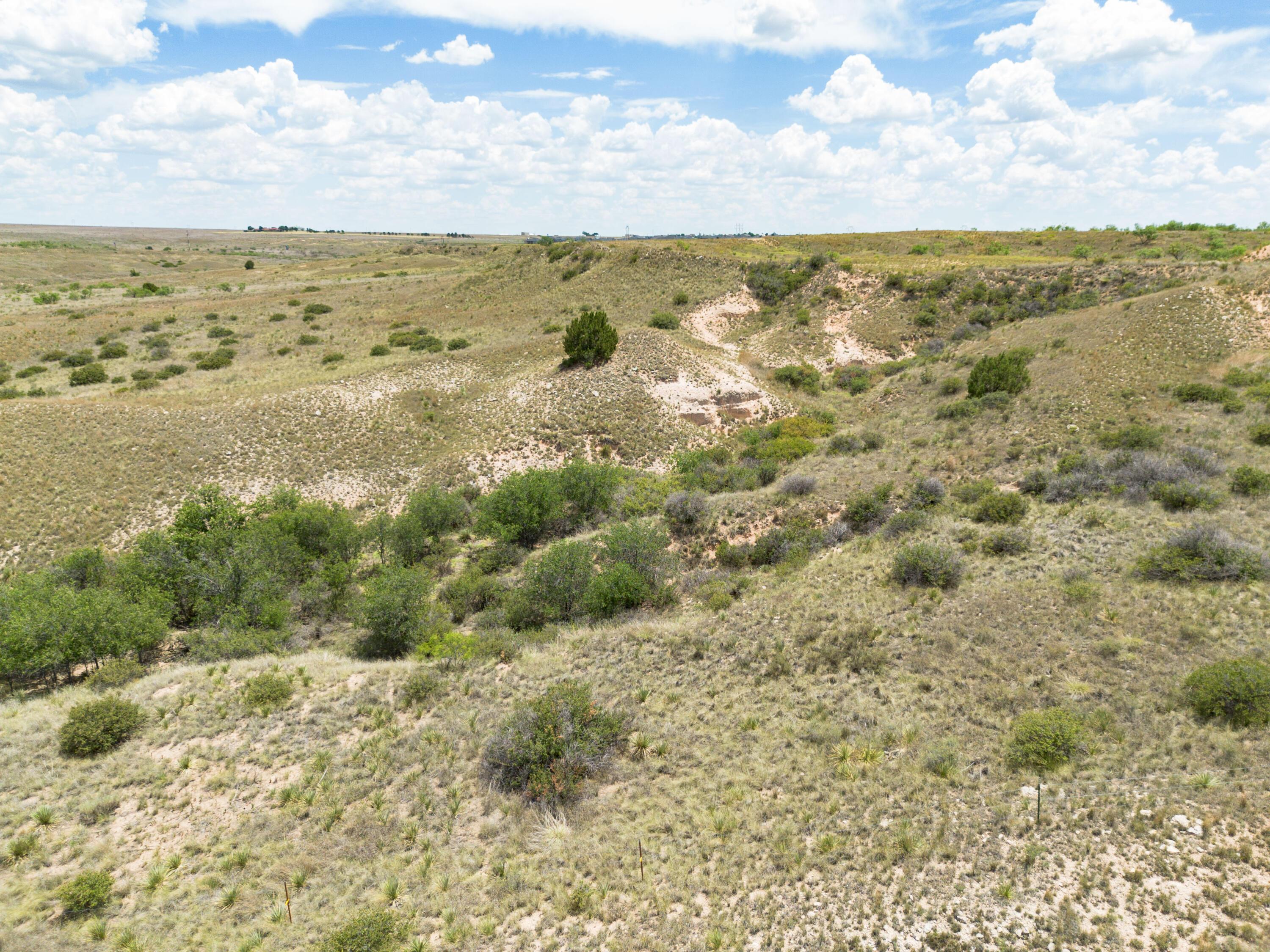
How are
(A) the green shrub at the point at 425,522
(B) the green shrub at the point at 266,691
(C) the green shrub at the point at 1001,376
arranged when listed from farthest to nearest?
(C) the green shrub at the point at 1001,376 < (A) the green shrub at the point at 425,522 < (B) the green shrub at the point at 266,691

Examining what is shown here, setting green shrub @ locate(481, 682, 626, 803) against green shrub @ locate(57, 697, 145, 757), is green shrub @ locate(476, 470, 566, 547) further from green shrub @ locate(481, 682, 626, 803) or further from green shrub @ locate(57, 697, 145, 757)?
green shrub @ locate(57, 697, 145, 757)

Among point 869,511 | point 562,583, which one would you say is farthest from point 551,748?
point 869,511

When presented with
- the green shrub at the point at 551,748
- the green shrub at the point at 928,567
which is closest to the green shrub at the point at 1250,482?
the green shrub at the point at 928,567

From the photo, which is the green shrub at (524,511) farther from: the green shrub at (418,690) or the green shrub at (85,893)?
the green shrub at (85,893)

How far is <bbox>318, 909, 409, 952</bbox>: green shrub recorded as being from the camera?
28.3 ft

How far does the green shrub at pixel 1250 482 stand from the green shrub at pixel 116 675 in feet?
105

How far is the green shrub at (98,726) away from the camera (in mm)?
12391

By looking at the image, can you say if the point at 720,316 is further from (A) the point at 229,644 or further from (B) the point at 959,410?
(A) the point at 229,644

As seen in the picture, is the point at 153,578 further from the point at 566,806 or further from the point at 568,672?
the point at 566,806

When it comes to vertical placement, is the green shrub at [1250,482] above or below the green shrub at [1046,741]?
above

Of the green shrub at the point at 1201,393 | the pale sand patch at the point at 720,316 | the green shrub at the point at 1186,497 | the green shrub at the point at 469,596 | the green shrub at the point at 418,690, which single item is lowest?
the green shrub at the point at 469,596

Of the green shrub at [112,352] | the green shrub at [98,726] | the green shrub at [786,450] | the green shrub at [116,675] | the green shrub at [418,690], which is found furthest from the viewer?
the green shrub at [112,352]

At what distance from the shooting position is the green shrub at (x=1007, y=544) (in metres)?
18.0

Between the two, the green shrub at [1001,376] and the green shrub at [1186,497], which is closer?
the green shrub at [1186,497]
